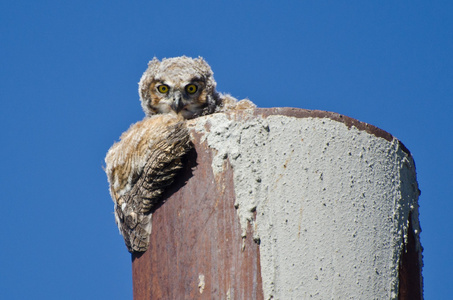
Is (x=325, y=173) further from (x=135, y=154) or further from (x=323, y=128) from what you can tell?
(x=135, y=154)

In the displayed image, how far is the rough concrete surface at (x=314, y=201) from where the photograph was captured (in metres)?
4.15

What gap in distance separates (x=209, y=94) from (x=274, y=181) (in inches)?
147

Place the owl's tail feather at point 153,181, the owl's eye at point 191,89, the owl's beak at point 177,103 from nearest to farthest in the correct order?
the owl's tail feather at point 153,181, the owl's beak at point 177,103, the owl's eye at point 191,89

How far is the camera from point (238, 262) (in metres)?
4.17

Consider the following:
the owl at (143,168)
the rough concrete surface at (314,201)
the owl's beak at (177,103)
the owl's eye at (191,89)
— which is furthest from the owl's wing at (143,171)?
the owl's eye at (191,89)

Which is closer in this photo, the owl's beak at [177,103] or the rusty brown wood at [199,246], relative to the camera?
the rusty brown wood at [199,246]

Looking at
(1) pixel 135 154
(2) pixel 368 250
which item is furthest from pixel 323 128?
(1) pixel 135 154

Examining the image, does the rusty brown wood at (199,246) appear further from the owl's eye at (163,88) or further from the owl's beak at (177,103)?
the owl's eye at (163,88)

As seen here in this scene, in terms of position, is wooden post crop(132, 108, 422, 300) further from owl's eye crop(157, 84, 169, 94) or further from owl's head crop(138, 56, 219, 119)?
owl's eye crop(157, 84, 169, 94)

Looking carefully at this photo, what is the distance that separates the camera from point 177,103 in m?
7.71

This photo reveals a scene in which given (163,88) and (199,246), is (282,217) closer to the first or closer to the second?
(199,246)

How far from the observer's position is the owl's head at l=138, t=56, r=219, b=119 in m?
7.80

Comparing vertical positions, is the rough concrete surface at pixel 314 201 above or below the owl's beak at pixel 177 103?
below

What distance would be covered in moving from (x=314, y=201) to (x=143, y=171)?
4.35ft
